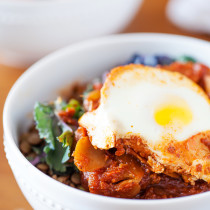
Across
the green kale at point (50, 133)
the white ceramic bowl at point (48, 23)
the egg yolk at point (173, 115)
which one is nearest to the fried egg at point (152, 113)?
the egg yolk at point (173, 115)

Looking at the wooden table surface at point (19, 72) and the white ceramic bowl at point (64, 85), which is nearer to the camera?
the white ceramic bowl at point (64, 85)

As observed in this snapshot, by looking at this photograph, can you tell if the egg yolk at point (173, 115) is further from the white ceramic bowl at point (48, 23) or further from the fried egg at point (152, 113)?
the white ceramic bowl at point (48, 23)

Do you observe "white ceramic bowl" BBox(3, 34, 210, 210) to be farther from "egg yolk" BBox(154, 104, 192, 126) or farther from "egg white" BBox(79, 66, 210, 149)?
"egg yolk" BBox(154, 104, 192, 126)

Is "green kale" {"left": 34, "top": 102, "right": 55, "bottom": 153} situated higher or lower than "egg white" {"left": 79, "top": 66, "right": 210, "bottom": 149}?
lower

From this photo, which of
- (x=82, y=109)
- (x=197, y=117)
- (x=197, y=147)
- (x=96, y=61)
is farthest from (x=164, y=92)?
(x=96, y=61)

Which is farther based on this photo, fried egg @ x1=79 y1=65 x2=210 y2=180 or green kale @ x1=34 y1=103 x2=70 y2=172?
green kale @ x1=34 y1=103 x2=70 y2=172

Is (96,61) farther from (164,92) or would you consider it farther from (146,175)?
(146,175)

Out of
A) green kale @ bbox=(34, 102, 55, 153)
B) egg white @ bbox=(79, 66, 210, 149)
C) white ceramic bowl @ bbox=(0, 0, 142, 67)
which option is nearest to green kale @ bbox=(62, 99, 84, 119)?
green kale @ bbox=(34, 102, 55, 153)
